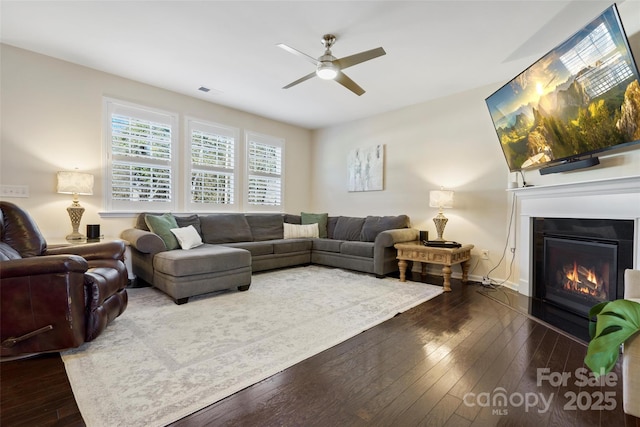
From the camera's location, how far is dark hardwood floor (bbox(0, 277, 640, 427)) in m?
1.34

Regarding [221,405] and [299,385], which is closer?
[221,405]

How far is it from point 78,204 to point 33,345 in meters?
2.15

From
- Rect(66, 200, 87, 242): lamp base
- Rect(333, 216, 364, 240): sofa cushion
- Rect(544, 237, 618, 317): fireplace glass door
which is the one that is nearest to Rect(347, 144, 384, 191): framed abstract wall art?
Rect(333, 216, 364, 240): sofa cushion

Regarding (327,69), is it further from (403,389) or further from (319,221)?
(319,221)

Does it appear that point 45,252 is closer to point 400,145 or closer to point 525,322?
point 525,322

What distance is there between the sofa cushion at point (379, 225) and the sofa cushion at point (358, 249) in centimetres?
40

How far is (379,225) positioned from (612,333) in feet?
11.2

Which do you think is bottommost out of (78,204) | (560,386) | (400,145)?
(560,386)

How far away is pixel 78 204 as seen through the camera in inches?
135

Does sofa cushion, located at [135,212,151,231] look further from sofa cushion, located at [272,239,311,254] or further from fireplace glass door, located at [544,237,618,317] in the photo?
fireplace glass door, located at [544,237,618,317]

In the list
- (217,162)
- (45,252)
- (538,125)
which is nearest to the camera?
(45,252)

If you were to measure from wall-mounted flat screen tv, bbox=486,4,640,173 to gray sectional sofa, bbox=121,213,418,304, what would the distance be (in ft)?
6.62

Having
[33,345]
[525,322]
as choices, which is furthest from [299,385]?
[525,322]

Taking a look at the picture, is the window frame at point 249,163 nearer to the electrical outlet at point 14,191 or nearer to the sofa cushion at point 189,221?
the sofa cushion at point 189,221
